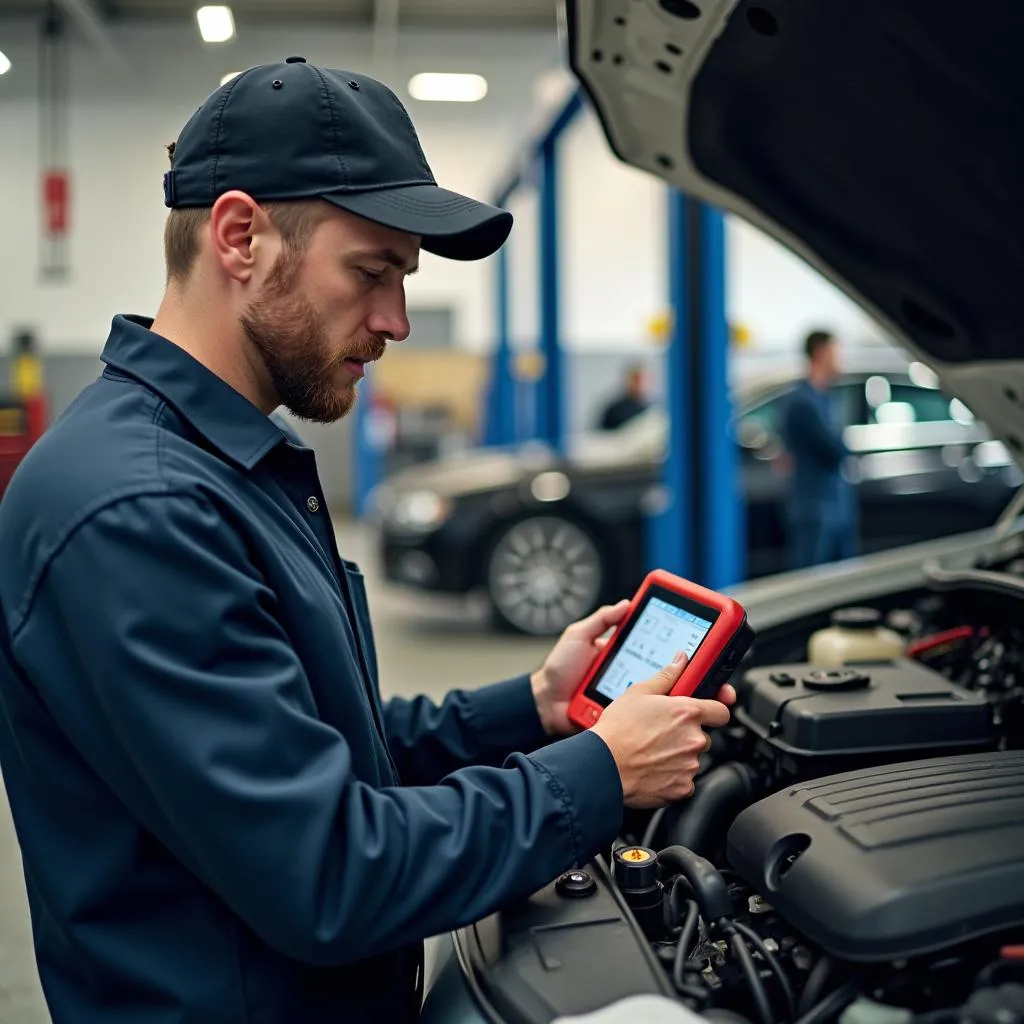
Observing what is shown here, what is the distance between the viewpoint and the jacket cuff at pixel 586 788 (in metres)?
1.05

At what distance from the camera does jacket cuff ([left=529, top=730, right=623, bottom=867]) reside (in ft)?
3.45

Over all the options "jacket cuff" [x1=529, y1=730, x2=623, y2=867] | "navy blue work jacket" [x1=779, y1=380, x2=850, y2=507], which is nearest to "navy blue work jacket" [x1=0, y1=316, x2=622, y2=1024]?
"jacket cuff" [x1=529, y1=730, x2=623, y2=867]

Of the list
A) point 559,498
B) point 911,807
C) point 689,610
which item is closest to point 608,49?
point 689,610

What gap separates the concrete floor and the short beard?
1.75 metres

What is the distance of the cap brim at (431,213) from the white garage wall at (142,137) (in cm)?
901

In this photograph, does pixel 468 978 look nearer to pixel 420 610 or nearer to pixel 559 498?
pixel 559 498

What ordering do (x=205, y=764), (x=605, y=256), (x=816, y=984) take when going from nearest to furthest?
1. (x=205, y=764)
2. (x=816, y=984)
3. (x=605, y=256)

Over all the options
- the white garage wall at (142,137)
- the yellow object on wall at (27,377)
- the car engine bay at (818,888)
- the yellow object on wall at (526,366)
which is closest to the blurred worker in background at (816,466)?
the car engine bay at (818,888)

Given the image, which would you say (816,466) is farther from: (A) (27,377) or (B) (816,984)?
(A) (27,377)

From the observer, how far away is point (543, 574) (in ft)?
18.8

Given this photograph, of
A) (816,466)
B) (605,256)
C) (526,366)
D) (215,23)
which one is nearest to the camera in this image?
(816,466)

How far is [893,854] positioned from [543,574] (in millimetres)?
4683

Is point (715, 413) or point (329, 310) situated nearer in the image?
point (329, 310)

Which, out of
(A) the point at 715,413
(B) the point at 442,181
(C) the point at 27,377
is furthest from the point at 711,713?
(B) the point at 442,181
